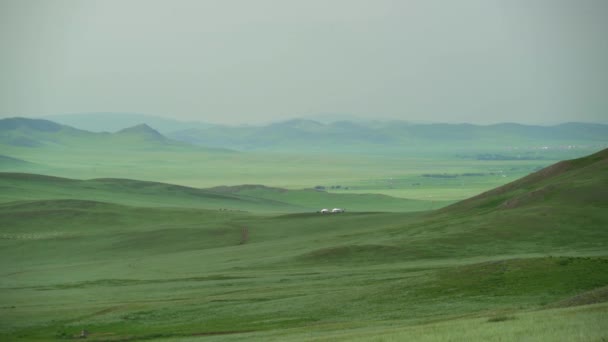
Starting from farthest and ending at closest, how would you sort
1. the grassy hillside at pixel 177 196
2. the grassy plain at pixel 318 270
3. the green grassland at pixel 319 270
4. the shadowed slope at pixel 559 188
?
the grassy hillside at pixel 177 196 → the shadowed slope at pixel 559 188 → the grassy plain at pixel 318 270 → the green grassland at pixel 319 270

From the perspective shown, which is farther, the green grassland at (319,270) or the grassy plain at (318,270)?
the grassy plain at (318,270)

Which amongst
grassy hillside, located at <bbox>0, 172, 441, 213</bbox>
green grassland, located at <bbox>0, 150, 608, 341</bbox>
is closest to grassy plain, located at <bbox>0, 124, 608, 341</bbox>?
green grassland, located at <bbox>0, 150, 608, 341</bbox>

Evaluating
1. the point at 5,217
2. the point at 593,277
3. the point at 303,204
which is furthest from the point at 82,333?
the point at 303,204

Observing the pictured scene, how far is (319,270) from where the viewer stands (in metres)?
53.3

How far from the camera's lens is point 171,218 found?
10650 cm

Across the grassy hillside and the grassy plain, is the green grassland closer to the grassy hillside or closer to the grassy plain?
the grassy plain

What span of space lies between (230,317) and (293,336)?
9.00 metres

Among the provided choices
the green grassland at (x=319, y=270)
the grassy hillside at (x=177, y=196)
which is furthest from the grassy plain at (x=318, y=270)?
the grassy hillside at (x=177, y=196)

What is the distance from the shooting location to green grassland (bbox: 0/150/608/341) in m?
29.9

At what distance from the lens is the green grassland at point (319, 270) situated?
29.9 m

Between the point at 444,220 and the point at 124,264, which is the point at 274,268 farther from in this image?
the point at 444,220

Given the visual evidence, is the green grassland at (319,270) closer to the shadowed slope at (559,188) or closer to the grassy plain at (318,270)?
→ the grassy plain at (318,270)

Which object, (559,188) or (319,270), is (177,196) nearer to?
(559,188)

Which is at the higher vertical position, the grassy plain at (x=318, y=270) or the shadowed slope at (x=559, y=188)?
the shadowed slope at (x=559, y=188)
